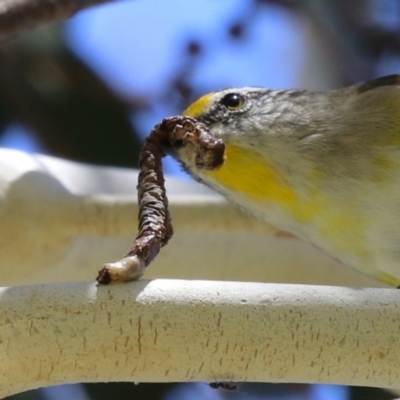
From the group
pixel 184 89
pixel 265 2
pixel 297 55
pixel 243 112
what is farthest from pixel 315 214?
pixel 297 55

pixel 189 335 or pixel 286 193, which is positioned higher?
pixel 286 193

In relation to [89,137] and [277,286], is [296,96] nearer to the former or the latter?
[277,286]

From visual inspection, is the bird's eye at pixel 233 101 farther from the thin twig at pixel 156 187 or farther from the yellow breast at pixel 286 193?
the thin twig at pixel 156 187

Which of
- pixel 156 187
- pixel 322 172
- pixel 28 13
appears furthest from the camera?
pixel 28 13

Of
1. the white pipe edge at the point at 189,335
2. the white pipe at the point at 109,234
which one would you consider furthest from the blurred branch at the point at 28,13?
the white pipe edge at the point at 189,335

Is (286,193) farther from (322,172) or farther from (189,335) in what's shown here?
(189,335)

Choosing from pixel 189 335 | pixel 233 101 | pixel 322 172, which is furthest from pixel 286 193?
pixel 189 335

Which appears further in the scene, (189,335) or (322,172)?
(322,172)

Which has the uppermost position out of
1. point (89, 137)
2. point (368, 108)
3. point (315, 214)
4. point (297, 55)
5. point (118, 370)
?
point (297, 55)
